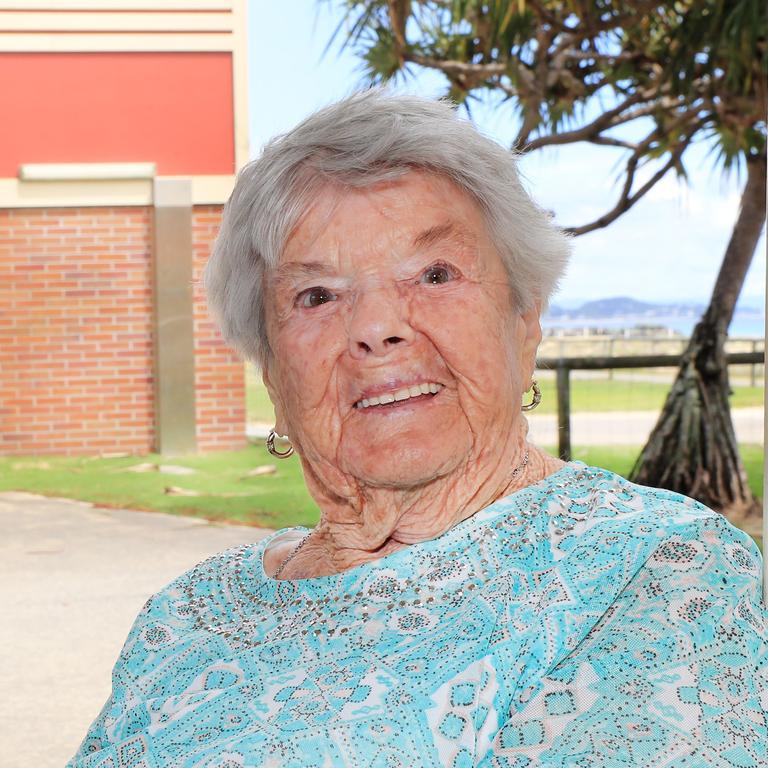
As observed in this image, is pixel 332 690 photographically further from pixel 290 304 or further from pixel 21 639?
pixel 21 639

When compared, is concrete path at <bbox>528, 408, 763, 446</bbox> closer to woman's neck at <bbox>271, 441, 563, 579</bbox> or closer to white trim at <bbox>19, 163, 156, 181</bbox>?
white trim at <bbox>19, 163, 156, 181</bbox>

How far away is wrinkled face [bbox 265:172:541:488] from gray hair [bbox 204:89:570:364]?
2cm

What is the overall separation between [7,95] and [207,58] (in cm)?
147

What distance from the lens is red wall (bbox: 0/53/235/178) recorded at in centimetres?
727

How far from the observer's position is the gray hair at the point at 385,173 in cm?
109

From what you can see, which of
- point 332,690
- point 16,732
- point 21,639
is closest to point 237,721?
point 332,690

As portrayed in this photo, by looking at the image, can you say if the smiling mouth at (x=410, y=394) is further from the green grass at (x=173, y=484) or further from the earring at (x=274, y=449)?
the green grass at (x=173, y=484)

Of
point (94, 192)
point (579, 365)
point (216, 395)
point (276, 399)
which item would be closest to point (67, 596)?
point (216, 395)

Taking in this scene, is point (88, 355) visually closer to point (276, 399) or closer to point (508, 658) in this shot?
point (276, 399)

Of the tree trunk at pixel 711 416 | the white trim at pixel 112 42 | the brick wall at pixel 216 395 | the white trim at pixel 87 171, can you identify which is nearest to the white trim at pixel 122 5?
the white trim at pixel 112 42

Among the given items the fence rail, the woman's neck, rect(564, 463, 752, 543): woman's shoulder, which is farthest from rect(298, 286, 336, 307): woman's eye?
the fence rail

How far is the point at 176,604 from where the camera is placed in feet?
4.16

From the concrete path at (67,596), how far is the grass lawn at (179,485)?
0.19 m

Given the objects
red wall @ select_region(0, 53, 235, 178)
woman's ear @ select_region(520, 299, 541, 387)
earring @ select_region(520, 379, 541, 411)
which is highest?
red wall @ select_region(0, 53, 235, 178)
